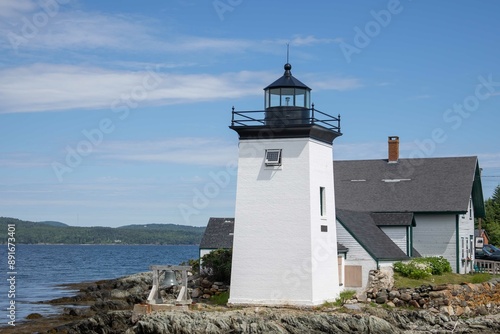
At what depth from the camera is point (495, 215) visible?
65.9 m

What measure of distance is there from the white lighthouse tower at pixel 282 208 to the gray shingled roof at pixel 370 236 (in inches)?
129

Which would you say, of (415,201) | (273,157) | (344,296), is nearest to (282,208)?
(273,157)

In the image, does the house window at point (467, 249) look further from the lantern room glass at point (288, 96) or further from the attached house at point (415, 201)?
the lantern room glass at point (288, 96)

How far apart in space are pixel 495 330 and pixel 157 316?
1062 cm

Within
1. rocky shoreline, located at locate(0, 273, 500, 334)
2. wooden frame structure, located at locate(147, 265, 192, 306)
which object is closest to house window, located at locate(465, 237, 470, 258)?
rocky shoreline, located at locate(0, 273, 500, 334)

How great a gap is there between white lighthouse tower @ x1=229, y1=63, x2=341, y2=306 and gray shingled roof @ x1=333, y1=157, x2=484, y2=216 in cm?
1008

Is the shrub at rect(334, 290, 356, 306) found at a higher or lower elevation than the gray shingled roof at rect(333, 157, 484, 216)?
lower

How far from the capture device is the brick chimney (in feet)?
132

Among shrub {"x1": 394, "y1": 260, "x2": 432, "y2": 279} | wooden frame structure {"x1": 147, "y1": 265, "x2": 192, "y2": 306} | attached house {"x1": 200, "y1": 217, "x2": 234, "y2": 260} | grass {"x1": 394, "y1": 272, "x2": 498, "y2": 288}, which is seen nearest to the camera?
wooden frame structure {"x1": 147, "y1": 265, "x2": 192, "y2": 306}

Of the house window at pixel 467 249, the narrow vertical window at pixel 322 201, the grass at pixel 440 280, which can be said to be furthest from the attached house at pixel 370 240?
the house window at pixel 467 249

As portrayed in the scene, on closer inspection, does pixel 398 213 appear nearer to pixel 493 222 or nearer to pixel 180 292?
pixel 180 292

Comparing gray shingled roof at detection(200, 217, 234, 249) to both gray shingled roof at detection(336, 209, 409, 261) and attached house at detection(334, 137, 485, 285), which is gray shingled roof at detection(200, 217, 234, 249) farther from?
gray shingled roof at detection(336, 209, 409, 261)

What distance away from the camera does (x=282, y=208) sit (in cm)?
2709

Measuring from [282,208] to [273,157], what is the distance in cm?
167
